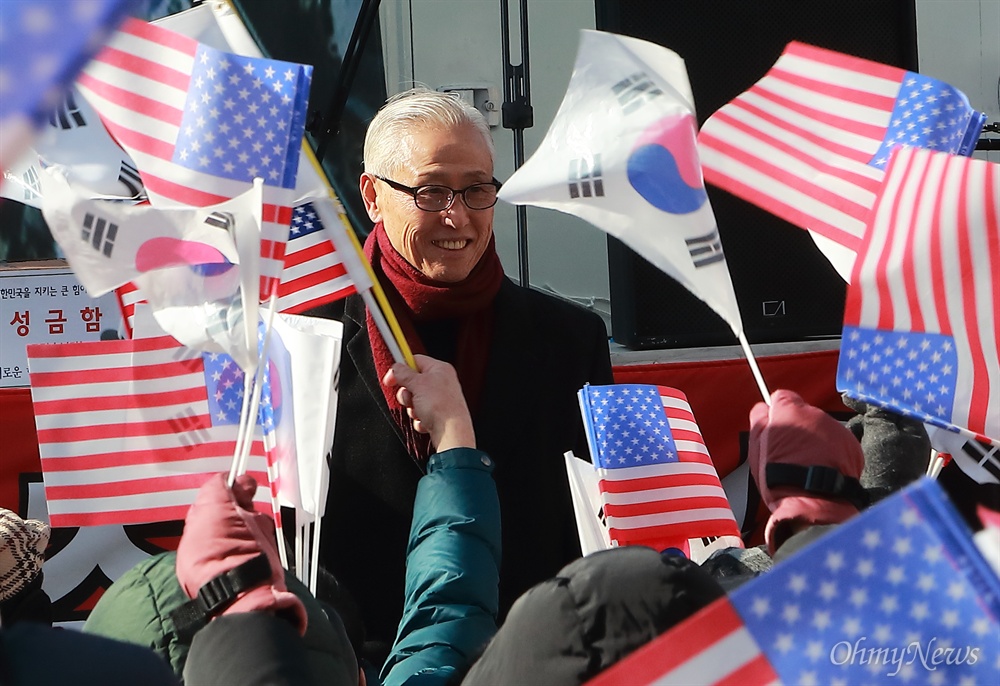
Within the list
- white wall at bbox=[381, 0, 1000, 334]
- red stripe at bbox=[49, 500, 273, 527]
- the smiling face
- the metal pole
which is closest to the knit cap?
red stripe at bbox=[49, 500, 273, 527]

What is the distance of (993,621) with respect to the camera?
0.81 m

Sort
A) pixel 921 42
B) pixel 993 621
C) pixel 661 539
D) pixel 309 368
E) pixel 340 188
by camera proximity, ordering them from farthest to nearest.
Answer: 1. pixel 921 42
2. pixel 340 188
3. pixel 661 539
4. pixel 309 368
5. pixel 993 621

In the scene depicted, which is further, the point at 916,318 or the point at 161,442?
the point at 161,442

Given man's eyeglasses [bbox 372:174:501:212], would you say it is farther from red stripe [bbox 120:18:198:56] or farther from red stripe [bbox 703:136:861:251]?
red stripe [bbox 120:18:198:56]

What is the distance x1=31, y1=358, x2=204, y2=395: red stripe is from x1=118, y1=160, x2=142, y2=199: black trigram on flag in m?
0.32

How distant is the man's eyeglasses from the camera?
2264mm

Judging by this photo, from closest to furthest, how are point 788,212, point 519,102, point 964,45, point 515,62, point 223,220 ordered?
1. point 223,220
2. point 788,212
3. point 519,102
4. point 515,62
5. point 964,45

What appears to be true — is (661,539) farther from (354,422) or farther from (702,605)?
(702,605)

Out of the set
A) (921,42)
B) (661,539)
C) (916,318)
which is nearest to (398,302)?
(661,539)

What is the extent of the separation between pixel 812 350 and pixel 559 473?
192 cm

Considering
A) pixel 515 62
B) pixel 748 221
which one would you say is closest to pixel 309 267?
pixel 748 221

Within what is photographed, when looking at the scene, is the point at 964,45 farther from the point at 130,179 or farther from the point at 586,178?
the point at 130,179

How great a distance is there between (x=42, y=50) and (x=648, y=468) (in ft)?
5.52

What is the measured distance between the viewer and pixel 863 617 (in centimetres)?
85
